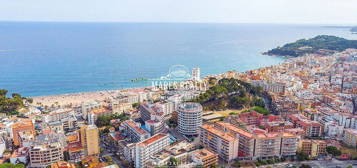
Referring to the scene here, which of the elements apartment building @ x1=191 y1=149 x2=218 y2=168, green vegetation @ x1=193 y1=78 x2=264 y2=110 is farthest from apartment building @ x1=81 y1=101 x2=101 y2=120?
apartment building @ x1=191 y1=149 x2=218 y2=168

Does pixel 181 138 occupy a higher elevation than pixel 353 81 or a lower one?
lower

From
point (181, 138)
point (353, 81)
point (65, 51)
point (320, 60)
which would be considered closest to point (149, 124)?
point (181, 138)

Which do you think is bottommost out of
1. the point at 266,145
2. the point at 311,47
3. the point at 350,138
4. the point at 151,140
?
the point at 350,138

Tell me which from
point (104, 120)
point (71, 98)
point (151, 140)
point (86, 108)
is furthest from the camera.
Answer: point (71, 98)

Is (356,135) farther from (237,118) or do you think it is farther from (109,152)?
(109,152)

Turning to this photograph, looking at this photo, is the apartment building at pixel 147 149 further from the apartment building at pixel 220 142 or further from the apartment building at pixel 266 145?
the apartment building at pixel 266 145

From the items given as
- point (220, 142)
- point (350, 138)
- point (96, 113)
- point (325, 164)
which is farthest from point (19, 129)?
point (350, 138)

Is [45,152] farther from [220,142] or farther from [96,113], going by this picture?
[220,142]
